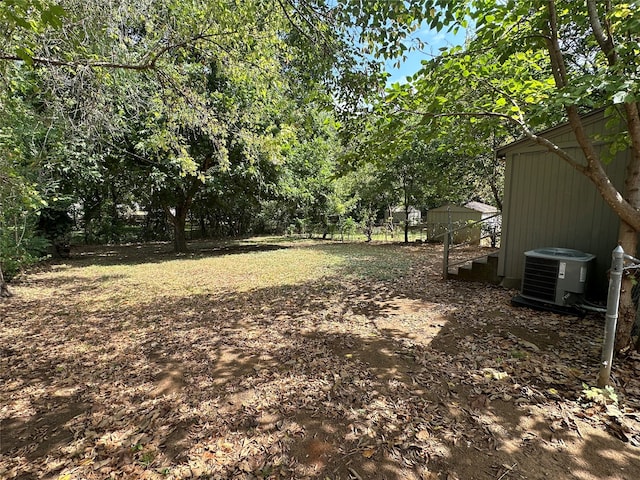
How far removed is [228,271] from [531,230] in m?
6.77

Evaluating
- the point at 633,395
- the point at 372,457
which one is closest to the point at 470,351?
the point at 633,395

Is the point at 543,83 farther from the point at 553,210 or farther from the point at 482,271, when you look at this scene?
the point at 482,271

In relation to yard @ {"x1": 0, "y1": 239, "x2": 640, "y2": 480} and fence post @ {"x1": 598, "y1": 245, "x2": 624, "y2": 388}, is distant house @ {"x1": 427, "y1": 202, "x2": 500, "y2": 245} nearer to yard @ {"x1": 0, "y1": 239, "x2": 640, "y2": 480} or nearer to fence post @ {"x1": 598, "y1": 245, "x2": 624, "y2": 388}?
yard @ {"x1": 0, "y1": 239, "x2": 640, "y2": 480}

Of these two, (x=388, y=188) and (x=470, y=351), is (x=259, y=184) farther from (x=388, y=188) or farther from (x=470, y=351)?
(x=470, y=351)

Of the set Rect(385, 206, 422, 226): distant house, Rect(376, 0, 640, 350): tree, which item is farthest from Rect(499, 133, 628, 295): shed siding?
Rect(385, 206, 422, 226): distant house

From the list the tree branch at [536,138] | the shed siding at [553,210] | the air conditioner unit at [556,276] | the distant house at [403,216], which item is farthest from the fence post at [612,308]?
the distant house at [403,216]

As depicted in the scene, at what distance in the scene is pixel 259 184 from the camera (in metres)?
11.5

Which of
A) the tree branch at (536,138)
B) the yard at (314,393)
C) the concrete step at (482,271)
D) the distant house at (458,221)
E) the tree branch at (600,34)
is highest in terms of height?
the tree branch at (600,34)

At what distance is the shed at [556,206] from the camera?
4.41 m

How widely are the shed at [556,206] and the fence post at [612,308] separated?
7.54ft

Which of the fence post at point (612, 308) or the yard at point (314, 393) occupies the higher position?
the fence post at point (612, 308)

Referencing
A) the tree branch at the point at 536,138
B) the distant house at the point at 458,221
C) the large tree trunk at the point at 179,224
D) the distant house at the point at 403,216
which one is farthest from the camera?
the distant house at the point at 403,216

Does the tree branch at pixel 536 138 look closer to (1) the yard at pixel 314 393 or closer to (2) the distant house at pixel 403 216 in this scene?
(1) the yard at pixel 314 393

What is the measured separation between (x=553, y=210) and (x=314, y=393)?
4.76 meters
